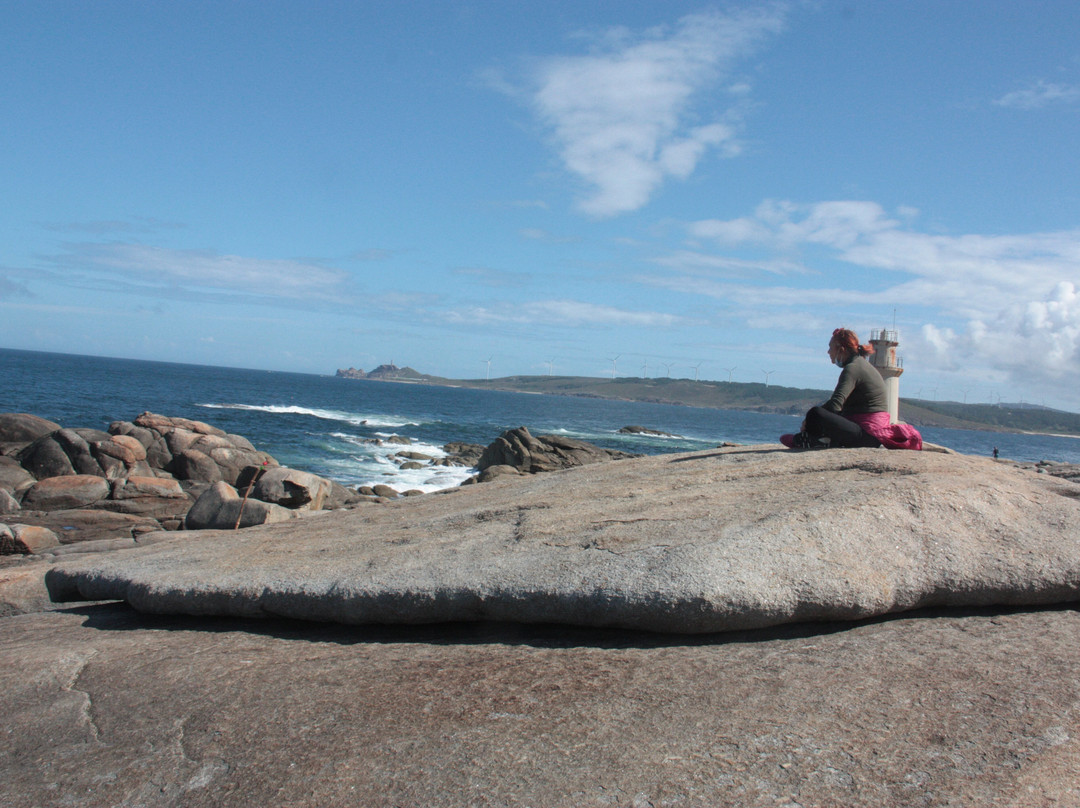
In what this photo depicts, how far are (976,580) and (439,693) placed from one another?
157 inches

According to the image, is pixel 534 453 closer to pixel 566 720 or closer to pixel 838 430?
pixel 838 430

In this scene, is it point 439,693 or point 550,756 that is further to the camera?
point 439,693

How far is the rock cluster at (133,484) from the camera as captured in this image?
1469 cm

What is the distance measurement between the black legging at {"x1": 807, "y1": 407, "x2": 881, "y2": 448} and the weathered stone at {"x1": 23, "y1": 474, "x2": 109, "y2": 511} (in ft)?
69.5

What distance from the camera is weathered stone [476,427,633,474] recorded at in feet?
120

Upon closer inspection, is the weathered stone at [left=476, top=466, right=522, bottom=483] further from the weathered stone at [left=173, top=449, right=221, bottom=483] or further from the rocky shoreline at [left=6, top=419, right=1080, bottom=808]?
the rocky shoreline at [left=6, top=419, right=1080, bottom=808]

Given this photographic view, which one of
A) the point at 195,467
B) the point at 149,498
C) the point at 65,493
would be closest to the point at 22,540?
the point at 65,493

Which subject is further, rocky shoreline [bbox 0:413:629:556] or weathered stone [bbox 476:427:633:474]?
weathered stone [bbox 476:427:633:474]

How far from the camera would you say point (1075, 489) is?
7.22m

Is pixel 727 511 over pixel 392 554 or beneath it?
over

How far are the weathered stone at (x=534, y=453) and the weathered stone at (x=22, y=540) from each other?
22359mm

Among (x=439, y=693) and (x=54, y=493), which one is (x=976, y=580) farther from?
(x=54, y=493)

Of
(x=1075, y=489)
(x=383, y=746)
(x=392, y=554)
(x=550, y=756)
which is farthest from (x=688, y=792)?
(x=1075, y=489)

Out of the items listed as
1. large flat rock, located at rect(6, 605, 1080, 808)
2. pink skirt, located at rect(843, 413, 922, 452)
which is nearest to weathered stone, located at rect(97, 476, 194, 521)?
large flat rock, located at rect(6, 605, 1080, 808)
